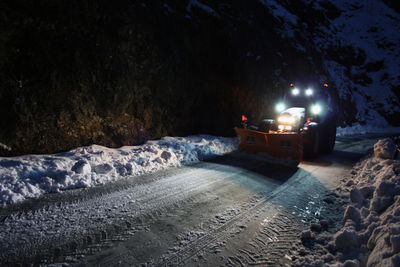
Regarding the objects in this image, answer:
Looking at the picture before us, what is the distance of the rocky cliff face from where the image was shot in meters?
5.59

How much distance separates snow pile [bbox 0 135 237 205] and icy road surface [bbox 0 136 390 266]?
338mm

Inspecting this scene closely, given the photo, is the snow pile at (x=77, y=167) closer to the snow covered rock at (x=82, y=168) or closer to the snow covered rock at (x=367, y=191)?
the snow covered rock at (x=82, y=168)

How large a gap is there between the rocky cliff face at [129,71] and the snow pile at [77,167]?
712 millimetres

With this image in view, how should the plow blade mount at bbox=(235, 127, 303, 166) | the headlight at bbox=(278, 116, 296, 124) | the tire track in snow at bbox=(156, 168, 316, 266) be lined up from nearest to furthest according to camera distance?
the tire track in snow at bbox=(156, 168, 316, 266)
the plow blade mount at bbox=(235, 127, 303, 166)
the headlight at bbox=(278, 116, 296, 124)

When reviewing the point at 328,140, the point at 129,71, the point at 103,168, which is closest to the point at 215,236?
the point at 103,168

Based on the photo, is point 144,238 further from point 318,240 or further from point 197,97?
point 197,97

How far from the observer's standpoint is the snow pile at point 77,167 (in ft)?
13.0

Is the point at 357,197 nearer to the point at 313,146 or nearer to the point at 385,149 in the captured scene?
the point at 385,149

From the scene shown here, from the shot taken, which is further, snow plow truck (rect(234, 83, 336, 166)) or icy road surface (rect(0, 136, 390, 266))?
snow plow truck (rect(234, 83, 336, 166))

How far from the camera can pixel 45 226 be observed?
2.94 meters

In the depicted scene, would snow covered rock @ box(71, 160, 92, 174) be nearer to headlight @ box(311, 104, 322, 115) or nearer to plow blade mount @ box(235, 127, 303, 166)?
plow blade mount @ box(235, 127, 303, 166)

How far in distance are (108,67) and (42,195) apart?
468cm

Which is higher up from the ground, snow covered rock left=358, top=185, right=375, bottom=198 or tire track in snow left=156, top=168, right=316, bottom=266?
snow covered rock left=358, top=185, right=375, bottom=198

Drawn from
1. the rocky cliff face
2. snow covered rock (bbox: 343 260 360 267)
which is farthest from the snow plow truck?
snow covered rock (bbox: 343 260 360 267)
